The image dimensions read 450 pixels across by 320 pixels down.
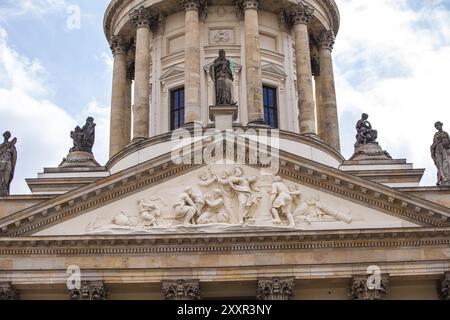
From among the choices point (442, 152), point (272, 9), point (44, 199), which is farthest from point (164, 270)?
point (272, 9)

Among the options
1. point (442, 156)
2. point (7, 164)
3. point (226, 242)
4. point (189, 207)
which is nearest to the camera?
point (226, 242)

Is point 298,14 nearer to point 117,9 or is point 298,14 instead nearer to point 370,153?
point 370,153

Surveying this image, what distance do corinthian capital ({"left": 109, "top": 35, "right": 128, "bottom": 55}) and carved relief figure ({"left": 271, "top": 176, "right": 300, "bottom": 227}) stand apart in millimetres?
17046

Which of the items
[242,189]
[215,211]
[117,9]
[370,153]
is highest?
[117,9]

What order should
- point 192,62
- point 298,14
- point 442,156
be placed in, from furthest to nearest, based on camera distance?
1. point 298,14
2. point 192,62
3. point 442,156

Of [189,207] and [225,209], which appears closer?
[189,207]

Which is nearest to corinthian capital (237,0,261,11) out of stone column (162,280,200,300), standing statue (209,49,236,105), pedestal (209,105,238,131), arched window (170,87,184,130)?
arched window (170,87,184,130)

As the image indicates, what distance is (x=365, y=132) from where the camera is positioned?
3425 centimetres

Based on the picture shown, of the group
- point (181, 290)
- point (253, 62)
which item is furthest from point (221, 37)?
point (181, 290)

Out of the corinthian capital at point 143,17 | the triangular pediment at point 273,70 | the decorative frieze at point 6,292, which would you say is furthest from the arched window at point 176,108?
the decorative frieze at point 6,292

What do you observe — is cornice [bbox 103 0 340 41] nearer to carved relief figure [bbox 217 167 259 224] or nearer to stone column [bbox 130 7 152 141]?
stone column [bbox 130 7 152 141]

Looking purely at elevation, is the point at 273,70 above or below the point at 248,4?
below

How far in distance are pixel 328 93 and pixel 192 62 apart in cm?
745
